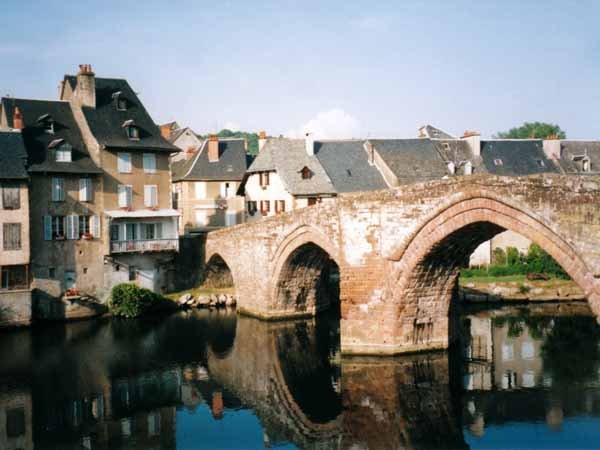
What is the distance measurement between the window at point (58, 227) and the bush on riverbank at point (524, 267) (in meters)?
20.6

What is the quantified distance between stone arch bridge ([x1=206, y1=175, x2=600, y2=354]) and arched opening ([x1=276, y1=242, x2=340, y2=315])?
0.30 feet

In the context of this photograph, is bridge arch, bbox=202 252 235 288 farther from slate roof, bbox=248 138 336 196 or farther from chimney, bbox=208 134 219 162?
chimney, bbox=208 134 219 162

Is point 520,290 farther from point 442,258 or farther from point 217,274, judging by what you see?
point 217,274

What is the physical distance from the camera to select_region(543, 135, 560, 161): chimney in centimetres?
4628

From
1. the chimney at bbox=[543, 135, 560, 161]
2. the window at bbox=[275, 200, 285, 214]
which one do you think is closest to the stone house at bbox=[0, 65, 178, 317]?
the window at bbox=[275, 200, 285, 214]

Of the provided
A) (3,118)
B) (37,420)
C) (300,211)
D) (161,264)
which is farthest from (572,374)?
(3,118)

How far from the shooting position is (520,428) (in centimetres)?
1734

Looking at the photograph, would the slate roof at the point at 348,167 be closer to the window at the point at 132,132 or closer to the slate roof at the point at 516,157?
the slate roof at the point at 516,157

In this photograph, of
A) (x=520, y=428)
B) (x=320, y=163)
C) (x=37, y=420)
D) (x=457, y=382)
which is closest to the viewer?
(x=520, y=428)

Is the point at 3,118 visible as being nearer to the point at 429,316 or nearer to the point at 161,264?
the point at 161,264

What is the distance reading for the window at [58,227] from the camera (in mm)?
32750

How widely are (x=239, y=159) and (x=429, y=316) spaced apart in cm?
2702

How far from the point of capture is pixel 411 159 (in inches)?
1729

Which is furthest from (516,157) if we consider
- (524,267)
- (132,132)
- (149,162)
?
(132,132)
